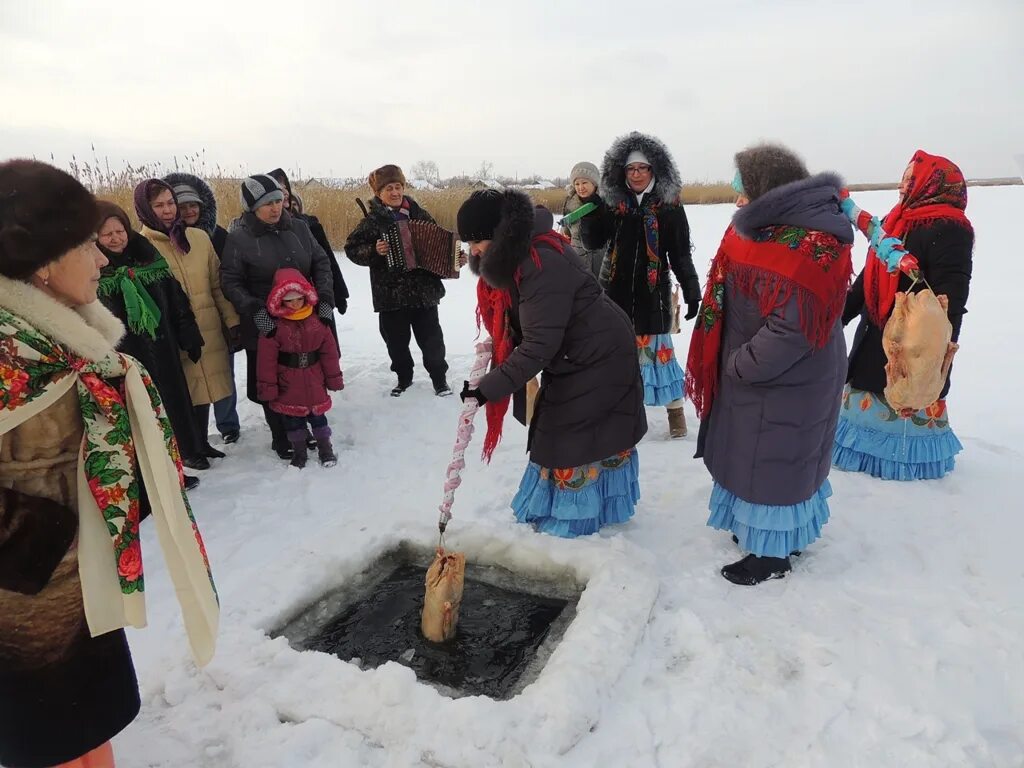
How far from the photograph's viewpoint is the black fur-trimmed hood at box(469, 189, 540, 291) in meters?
2.64

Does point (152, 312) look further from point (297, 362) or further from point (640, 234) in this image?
point (640, 234)

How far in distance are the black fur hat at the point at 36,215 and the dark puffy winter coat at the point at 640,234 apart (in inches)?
126

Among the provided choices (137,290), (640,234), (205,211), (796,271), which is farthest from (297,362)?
(796,271)

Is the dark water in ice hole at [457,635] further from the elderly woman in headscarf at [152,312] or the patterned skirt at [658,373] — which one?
the patterned skirt at [658,373]

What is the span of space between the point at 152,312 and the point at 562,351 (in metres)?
2.39

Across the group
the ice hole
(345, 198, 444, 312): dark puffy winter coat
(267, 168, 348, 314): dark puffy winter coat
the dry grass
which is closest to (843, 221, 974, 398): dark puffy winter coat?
the ice hole

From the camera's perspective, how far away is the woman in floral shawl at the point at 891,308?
134 inches

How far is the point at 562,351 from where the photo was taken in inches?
116

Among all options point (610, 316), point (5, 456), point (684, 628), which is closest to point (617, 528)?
point (684, 628)

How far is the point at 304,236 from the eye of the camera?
4.48 metres

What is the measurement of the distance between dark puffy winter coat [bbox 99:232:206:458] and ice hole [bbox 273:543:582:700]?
1.53 m

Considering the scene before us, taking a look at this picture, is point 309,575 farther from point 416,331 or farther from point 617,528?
point 416,331

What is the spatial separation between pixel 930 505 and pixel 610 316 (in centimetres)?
208

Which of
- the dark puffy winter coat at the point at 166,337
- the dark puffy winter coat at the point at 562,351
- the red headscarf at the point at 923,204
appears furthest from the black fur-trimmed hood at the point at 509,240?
the dark puffy winter coat at the point at 166,337
